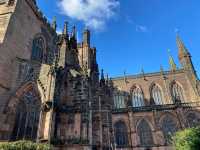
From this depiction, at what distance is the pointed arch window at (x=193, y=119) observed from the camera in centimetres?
2652

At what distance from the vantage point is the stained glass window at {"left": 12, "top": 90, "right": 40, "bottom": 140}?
1184 centimetres

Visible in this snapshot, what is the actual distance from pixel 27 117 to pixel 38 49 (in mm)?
8817

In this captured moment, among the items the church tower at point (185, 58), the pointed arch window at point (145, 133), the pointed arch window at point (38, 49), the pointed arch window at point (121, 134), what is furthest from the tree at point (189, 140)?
the church tower at point (185, 58)

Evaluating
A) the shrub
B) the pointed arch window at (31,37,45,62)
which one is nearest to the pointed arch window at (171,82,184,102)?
the pointed arch window at (31,37,45,62)

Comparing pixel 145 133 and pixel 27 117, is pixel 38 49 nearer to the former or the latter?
pixel 27 117

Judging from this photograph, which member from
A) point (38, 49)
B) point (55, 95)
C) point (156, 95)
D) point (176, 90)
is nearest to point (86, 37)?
point (38, 49)

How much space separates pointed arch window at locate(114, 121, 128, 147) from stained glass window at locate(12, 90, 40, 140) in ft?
60.1

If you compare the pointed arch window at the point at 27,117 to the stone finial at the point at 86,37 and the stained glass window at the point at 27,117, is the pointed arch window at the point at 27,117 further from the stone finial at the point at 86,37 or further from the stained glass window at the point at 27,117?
the stone finial at the point at 86,37

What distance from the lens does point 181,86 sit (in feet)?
113

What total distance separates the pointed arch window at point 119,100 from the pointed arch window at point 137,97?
1927mm

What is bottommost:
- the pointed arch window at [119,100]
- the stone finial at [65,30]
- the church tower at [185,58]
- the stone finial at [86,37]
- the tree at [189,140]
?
the tree at [189,140]

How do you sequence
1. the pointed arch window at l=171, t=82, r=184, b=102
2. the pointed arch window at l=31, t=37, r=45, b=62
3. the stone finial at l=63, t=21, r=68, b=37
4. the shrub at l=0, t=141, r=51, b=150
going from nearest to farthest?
the shrub at l=0, t=141, r=51, b=150, the stone finial at l=63, t=21, r=68, b=37, the pointed arch window at l=31, t=37, r=45, b=62, the pointed arch window at l=171, t=82, r=184, b=102

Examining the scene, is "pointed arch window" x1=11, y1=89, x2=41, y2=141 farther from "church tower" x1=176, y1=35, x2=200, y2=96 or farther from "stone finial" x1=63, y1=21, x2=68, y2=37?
"church tower" x1=176, y1=35, x2=200, y2=96

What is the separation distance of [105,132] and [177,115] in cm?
1645
